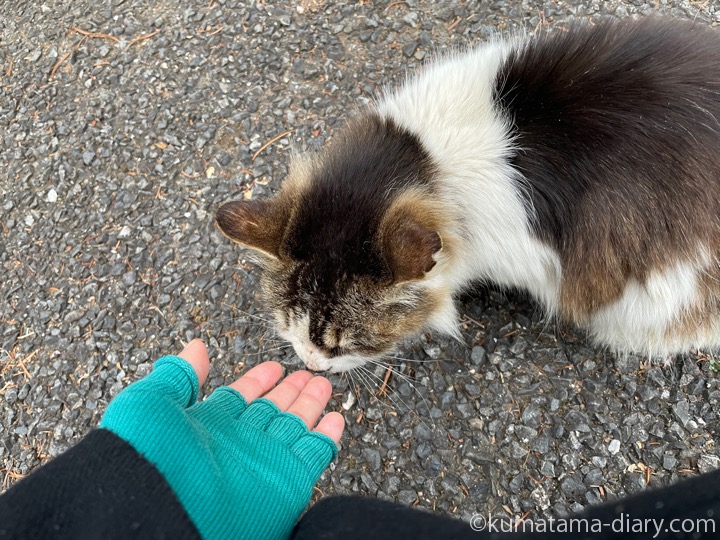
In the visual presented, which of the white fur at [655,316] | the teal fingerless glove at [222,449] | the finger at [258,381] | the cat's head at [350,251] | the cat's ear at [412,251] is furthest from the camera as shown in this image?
the finger at [258,381]

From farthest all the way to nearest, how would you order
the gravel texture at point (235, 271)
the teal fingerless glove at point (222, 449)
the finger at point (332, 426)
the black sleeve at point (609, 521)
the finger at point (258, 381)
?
the gravel texture at point (235, 271) < the finger at point (258, 381) < the finger at point (332, 426) < the teal fingerless glove at point (222, 449) < the black sleeve at point (609, 521)

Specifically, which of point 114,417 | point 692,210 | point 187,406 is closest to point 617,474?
point 692,210

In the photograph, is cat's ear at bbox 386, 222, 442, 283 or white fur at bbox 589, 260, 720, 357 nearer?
cat's ear at bbox 386, 222, 442, 283

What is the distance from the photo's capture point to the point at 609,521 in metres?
1.32

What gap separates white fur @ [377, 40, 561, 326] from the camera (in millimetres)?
2230

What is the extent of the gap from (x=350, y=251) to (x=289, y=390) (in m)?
0.83

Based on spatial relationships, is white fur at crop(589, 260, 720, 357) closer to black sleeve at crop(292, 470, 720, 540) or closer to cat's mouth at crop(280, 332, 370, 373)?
black sleeve at crop(292, 470, 720, 540)

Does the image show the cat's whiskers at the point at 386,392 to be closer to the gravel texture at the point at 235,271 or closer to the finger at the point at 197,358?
the gravel texture at the point at 235,271

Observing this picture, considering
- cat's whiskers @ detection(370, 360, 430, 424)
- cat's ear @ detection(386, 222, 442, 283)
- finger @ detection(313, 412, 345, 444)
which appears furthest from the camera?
cat's whiskers @ detection(370, 360, 430, 424)

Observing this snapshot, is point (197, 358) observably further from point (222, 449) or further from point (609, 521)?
point (609, 521)

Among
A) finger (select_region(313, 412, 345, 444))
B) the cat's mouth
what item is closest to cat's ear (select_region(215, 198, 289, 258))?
the cat's mouth

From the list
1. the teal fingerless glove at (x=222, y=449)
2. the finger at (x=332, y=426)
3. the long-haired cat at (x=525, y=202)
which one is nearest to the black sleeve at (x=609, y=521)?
the teal fingerless glove at (x=222, y=449)

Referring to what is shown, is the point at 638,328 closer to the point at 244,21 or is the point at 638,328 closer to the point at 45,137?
the point at 244,21

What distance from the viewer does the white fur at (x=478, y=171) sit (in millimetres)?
2230
